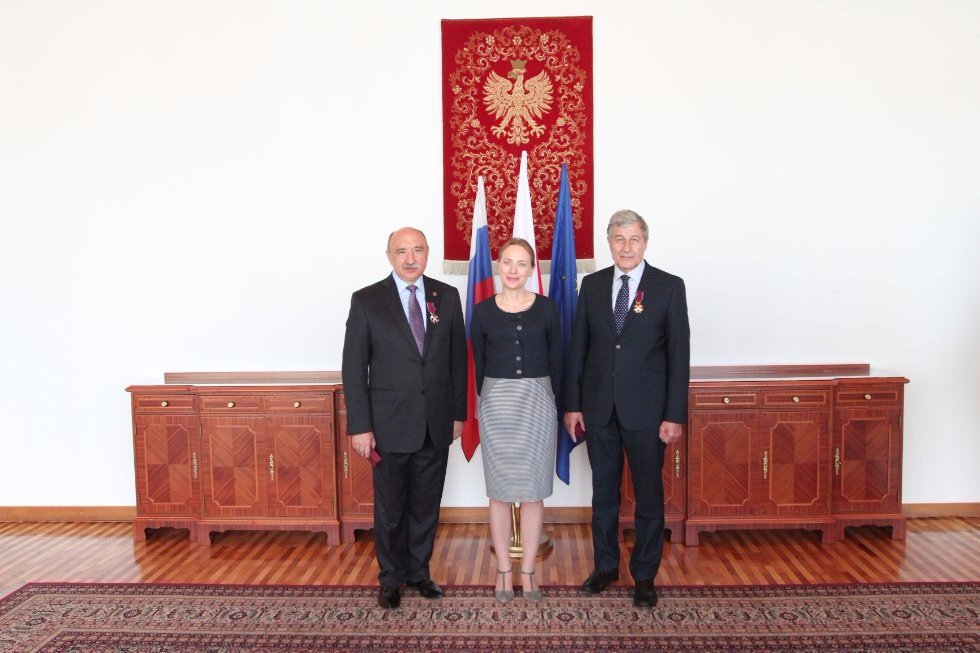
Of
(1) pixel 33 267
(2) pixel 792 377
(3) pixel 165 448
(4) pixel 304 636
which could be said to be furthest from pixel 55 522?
(2) pixel 792 377

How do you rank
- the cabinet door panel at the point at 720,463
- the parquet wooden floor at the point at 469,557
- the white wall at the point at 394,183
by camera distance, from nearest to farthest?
the parquet wooden floor at the point at 469,557 < the cabinet door panel at the point at 720,463 < the white wall at the point at 394,183

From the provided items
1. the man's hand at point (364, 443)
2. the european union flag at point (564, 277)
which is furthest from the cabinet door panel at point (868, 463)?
the man's hand at point (364, 443)

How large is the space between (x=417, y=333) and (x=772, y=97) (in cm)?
254

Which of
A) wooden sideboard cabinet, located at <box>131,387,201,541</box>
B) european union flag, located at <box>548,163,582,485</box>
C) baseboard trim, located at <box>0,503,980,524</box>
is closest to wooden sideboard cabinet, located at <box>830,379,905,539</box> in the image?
baseboard trim, located at <box>0,503,980,524</box>

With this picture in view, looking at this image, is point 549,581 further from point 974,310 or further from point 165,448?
point 974,310

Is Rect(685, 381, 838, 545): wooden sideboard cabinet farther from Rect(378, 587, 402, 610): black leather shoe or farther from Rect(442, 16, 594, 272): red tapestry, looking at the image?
Rect(378, 587, 402, 610): black leather shoe

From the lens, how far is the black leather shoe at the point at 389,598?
3.03 m

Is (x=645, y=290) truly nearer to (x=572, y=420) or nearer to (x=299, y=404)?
(x=572, y=420)

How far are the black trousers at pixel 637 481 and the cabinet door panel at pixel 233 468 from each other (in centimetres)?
184

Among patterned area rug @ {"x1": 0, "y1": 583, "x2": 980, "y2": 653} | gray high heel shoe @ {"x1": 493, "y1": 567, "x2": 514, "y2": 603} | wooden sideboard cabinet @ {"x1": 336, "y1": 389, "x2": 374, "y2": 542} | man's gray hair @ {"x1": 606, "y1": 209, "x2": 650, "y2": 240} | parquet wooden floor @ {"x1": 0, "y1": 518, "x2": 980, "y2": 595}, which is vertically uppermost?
man's gray hair @ {"x1": 606, "y1": 209, "x2": 650, "y2": 240}

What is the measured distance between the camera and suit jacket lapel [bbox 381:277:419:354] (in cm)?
298

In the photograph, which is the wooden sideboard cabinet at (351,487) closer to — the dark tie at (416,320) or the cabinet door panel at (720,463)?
the dark tie at (416,320)

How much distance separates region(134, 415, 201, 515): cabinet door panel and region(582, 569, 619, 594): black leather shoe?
2146mm

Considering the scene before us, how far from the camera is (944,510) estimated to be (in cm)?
417
